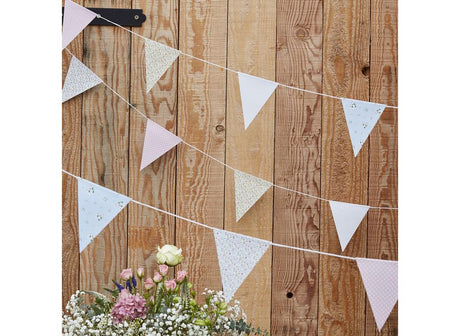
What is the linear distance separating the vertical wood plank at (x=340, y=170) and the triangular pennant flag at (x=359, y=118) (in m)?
0.03

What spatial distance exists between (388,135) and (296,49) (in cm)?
47

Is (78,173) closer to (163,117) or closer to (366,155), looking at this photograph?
(163,117)

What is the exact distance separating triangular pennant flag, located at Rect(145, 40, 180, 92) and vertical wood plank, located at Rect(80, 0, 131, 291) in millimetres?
81

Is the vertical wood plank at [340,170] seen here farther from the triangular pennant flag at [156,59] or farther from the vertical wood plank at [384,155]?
the triangular pennant flag at [156,59]

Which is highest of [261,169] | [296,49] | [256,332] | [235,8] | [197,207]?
[235,8]

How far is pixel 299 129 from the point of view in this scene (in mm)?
2098

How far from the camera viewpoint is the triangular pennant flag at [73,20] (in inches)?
80.2

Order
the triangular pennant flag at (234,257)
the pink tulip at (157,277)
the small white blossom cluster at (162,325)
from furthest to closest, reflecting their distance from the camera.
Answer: the triangular pennant flag at (234,257), the pink tulip at (157,277), the small white blossom cluster at (162,325)

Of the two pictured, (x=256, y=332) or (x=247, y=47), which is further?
(x=247, y=47)

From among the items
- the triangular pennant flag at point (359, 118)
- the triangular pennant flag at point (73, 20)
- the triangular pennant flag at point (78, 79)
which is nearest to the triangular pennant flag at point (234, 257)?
the triangular pennant flag at point (359, 118)

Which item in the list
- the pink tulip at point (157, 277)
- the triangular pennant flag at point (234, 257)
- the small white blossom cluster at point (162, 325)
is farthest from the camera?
the triangular pennant flag at point (234, 257)

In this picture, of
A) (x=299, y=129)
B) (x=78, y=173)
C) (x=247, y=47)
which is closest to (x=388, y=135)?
(x=299, y=129)

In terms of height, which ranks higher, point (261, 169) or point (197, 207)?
point (261, 169)

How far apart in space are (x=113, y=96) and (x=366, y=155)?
97 cm
